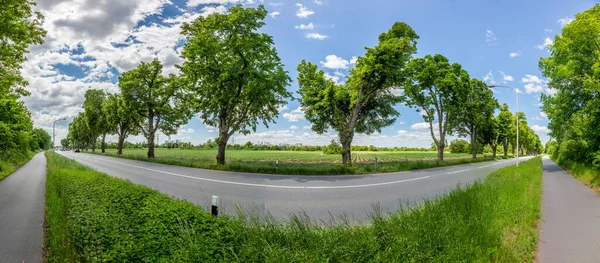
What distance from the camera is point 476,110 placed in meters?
44.9

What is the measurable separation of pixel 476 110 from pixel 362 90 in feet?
89.3

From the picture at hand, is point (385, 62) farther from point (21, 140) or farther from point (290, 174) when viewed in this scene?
point (21, 140)

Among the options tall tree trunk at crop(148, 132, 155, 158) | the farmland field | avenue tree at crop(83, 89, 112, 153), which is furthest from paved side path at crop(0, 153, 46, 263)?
avenue tree at crop(83, 89, 112, 153)

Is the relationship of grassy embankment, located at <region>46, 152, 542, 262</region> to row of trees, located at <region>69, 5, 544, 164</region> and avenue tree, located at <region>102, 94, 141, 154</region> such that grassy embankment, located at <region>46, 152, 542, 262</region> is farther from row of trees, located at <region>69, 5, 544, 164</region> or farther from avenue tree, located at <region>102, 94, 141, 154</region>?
avenue tree, located at <region>102, 94, 141, 154</region>

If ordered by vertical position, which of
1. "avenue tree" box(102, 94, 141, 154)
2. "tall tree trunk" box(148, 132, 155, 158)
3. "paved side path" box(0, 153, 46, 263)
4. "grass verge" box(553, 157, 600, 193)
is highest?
"avenue tree" box(102, 94, 141, 154)

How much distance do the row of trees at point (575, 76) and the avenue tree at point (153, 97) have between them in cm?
3722

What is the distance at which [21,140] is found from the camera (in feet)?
90.3

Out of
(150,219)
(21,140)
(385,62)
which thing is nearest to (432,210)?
(150,219)

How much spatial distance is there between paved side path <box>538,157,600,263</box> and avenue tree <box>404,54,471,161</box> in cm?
2497

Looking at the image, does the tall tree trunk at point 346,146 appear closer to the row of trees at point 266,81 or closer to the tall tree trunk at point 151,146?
the row of trees at point 266,81

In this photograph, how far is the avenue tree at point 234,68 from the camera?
23266 mm

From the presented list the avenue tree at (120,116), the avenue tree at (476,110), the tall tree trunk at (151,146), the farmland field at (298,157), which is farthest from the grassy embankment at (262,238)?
the avenue tree at (476,110)

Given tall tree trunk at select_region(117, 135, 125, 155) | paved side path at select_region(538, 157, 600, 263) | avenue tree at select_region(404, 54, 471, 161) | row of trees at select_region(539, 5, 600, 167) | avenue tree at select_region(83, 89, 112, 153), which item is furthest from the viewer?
avenue tree at select_region(83, 89, 112, 153)

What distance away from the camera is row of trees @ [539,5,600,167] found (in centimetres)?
2033
